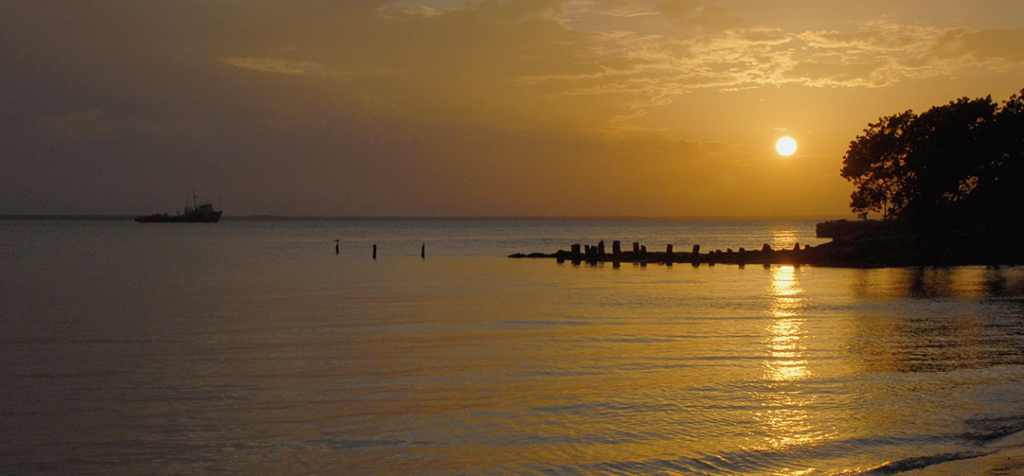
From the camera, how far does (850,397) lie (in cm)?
1313

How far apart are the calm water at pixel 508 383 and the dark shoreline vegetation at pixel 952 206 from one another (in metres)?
22.2

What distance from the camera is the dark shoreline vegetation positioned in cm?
5234

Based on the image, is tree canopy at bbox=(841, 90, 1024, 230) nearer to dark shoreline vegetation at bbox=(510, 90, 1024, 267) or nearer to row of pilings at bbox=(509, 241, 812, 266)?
dark shoreline vegetation at bbox=(510, 90, 1024, 267)

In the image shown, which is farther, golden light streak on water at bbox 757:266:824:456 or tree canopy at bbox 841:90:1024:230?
tree canopy at bbox 841:90:1024:230

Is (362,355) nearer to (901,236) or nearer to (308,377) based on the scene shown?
(308,377)

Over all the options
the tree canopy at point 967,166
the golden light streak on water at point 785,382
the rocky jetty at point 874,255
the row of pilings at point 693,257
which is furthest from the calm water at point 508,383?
the tree canopy at point 967,166

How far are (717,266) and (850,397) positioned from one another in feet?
127

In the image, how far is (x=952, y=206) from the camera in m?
55.8

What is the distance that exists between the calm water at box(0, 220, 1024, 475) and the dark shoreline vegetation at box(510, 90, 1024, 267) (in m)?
22.2

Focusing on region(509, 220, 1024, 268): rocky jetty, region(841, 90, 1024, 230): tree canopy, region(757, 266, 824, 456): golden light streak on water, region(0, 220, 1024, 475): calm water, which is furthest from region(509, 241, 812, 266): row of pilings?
region(757, 266, 824, 456): golden light streak on water

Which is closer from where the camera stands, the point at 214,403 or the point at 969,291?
the point at 214,403

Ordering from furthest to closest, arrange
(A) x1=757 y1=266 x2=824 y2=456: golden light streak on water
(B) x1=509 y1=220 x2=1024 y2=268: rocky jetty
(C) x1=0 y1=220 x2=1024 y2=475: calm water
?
(B) x1=509 y1=220 x2=1024 y2=268: rocky jetty < (A) x1=757 y1=266 x2=824 y2=456: golden light streak on water < (C) x1=0 y1=220 x2=1024 y2=475: calm water

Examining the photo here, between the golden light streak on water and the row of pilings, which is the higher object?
the row of pilings

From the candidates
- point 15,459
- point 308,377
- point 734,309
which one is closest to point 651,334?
point 734,309
